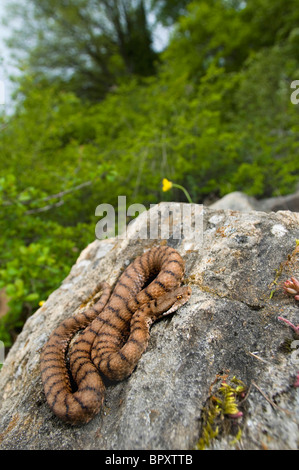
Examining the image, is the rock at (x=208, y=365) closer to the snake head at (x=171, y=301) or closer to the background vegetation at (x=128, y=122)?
the snake head at (x=171, y=301)

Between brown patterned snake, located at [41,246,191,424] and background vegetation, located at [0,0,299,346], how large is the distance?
0.78 metres

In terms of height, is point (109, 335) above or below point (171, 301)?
below

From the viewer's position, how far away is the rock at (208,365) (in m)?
1.96

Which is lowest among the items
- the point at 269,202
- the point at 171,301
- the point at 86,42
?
the point at 171,301

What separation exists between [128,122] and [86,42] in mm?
8651

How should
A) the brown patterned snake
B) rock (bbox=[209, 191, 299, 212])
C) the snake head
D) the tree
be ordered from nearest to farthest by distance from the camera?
the brown patterned snake → the snake head → rock (bbox=[209, 191, 299, 212]) → the tree

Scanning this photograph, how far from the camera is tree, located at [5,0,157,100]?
595 inches

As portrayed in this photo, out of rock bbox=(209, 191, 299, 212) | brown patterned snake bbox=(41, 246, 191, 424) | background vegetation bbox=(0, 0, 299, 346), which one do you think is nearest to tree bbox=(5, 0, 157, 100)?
background vegetation bbox=(0, 0, 299, 346)

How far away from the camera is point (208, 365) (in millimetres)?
2299

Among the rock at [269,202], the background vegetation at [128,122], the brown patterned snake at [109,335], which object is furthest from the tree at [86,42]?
the brown patterned snake at [109,335]

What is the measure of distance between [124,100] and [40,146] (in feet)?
17.2

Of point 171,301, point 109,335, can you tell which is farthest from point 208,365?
point 109,335

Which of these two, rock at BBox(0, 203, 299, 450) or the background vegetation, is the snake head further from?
the background vegetation

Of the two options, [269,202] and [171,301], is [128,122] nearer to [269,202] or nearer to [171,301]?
[269,202]
